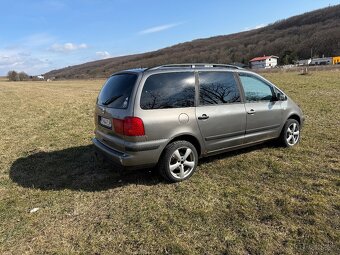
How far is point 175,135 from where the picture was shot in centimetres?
508

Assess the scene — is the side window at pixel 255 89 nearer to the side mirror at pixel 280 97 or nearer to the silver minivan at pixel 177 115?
the silver minivan at pixel 177 115

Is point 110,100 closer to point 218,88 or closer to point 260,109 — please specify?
point 218,88

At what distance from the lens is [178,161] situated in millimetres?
5246

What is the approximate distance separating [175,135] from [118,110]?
3.09ft

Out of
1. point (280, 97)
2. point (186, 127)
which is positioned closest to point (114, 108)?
point (186, 127)

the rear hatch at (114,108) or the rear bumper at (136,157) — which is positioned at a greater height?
the rear hatch at (114,108)

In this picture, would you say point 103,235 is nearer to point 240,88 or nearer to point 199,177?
point 199,177

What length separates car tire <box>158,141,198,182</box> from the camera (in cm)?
509

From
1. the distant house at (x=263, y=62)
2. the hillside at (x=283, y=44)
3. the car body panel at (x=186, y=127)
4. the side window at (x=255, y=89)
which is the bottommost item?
the distant house at (x=263, y=62)

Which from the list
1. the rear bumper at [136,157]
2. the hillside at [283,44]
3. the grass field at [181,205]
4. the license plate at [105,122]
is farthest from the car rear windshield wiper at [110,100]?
the hillside at [283,44]

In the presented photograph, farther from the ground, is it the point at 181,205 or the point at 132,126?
the point at 132,126

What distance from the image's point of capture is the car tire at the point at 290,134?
6.79 m

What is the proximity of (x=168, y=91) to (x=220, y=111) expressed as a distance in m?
1.03

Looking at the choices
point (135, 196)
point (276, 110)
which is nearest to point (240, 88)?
point (276, 110)
